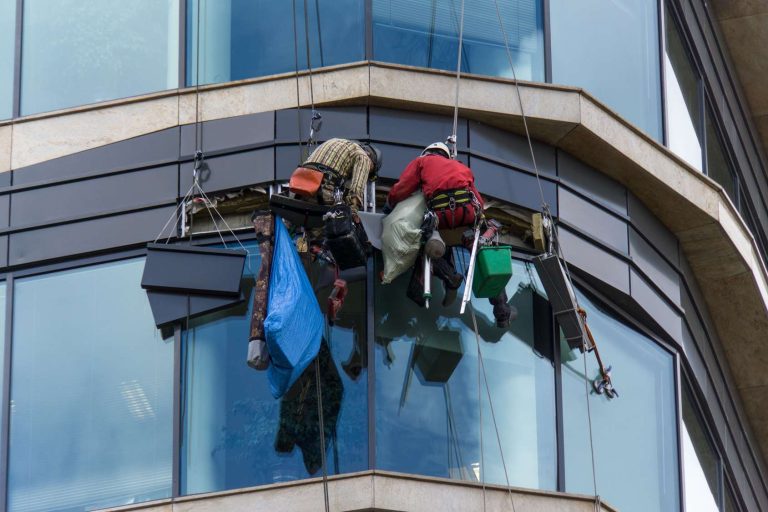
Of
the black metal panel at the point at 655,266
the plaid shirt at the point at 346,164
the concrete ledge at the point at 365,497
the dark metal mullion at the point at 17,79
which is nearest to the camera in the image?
the concrete ledge at the point at 365,497

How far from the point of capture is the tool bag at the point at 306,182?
21.4 meters

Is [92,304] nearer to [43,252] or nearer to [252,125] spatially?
[43,252]

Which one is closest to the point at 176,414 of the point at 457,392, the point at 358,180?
the point at 457,392

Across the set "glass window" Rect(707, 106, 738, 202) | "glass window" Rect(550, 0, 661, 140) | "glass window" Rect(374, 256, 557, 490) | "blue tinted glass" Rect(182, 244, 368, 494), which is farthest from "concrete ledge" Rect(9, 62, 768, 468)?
"glass window" Rect(707, 106, 738, 202)

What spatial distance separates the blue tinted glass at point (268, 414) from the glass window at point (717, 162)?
810 cm

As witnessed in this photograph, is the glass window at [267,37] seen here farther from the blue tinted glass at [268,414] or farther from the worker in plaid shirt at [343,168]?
the blue tinted glass at [268,414]

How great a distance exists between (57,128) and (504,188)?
4.72 m

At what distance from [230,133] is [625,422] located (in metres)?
5.03

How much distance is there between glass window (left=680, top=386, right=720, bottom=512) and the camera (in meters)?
24.5

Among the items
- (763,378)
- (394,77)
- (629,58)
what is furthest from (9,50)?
(763,378)

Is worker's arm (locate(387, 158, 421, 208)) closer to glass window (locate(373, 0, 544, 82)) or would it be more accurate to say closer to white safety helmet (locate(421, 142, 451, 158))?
white safety helmet (locate(421, 142, 451, 158))

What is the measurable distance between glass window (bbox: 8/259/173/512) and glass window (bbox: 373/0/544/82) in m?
3.52

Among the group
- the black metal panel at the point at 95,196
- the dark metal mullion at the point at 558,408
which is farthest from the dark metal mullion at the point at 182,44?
the dark metal mullion at the point at 558,408

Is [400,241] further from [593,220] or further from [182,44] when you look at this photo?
[182,44]
